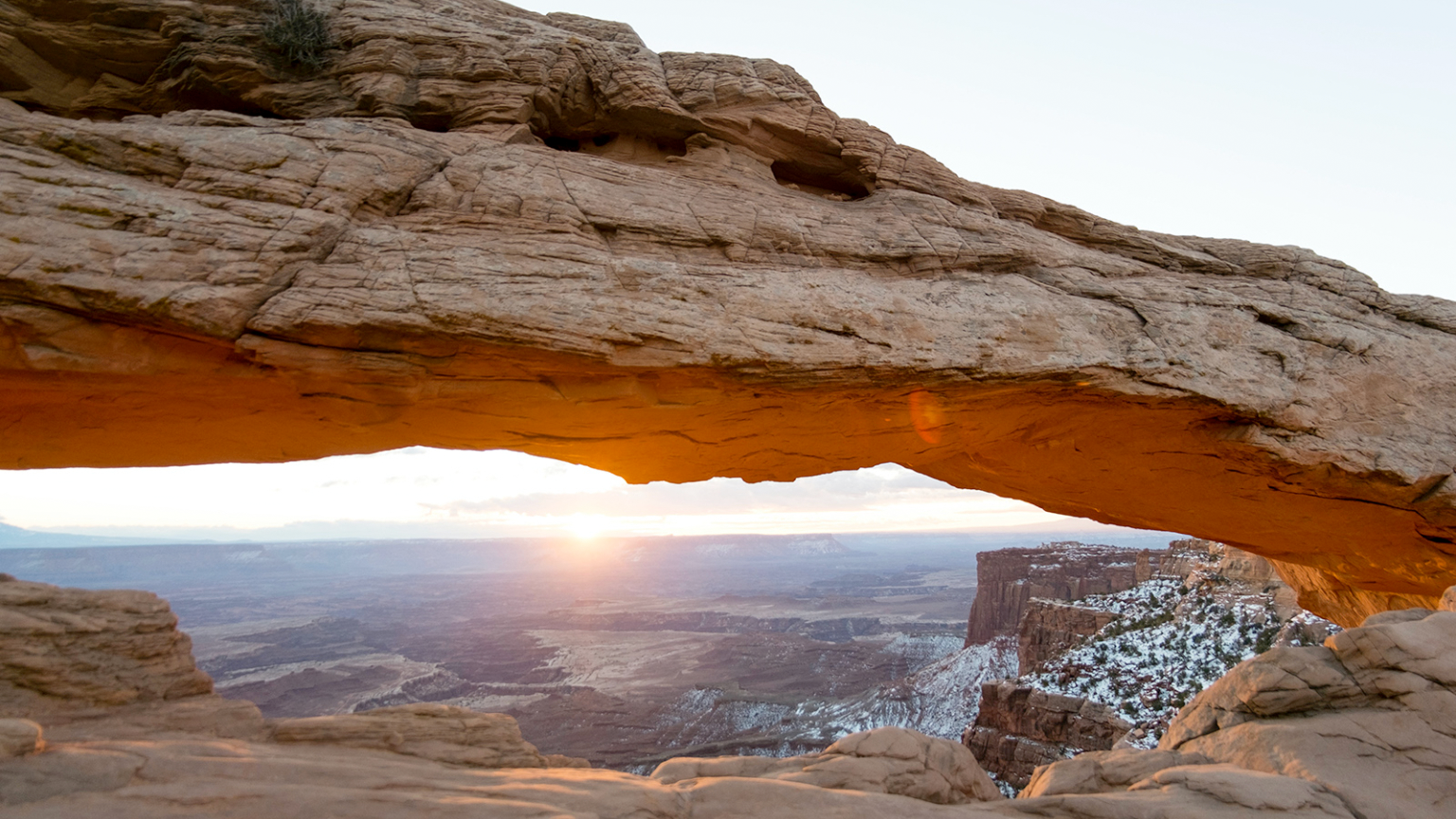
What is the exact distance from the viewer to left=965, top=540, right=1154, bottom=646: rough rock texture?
61.8 meters

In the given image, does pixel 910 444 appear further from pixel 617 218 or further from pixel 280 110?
pixel 280 110

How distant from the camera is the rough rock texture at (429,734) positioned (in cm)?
1016

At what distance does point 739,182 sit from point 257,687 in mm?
A: 82659

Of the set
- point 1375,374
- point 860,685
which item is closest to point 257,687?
point 860,685

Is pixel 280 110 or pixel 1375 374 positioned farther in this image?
pixel 1375 374

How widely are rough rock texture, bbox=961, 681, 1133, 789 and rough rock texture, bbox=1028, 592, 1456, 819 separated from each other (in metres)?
24.0

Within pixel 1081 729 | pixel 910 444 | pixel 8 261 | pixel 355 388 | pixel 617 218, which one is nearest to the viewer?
pixel 8 261

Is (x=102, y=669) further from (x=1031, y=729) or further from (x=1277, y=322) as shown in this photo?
(x=1031, y=729)

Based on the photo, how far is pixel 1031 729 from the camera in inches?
1318

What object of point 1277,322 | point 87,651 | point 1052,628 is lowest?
point 1052,628

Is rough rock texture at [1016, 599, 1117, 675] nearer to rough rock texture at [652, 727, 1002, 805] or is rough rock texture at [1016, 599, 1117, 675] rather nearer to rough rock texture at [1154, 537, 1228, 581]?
rough rock texture at [1154, 537, 1228, 581]

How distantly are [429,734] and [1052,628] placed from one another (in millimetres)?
43958

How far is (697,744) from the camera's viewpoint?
165ft

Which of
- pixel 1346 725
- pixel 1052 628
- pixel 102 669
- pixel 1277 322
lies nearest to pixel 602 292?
pixel 102 669
